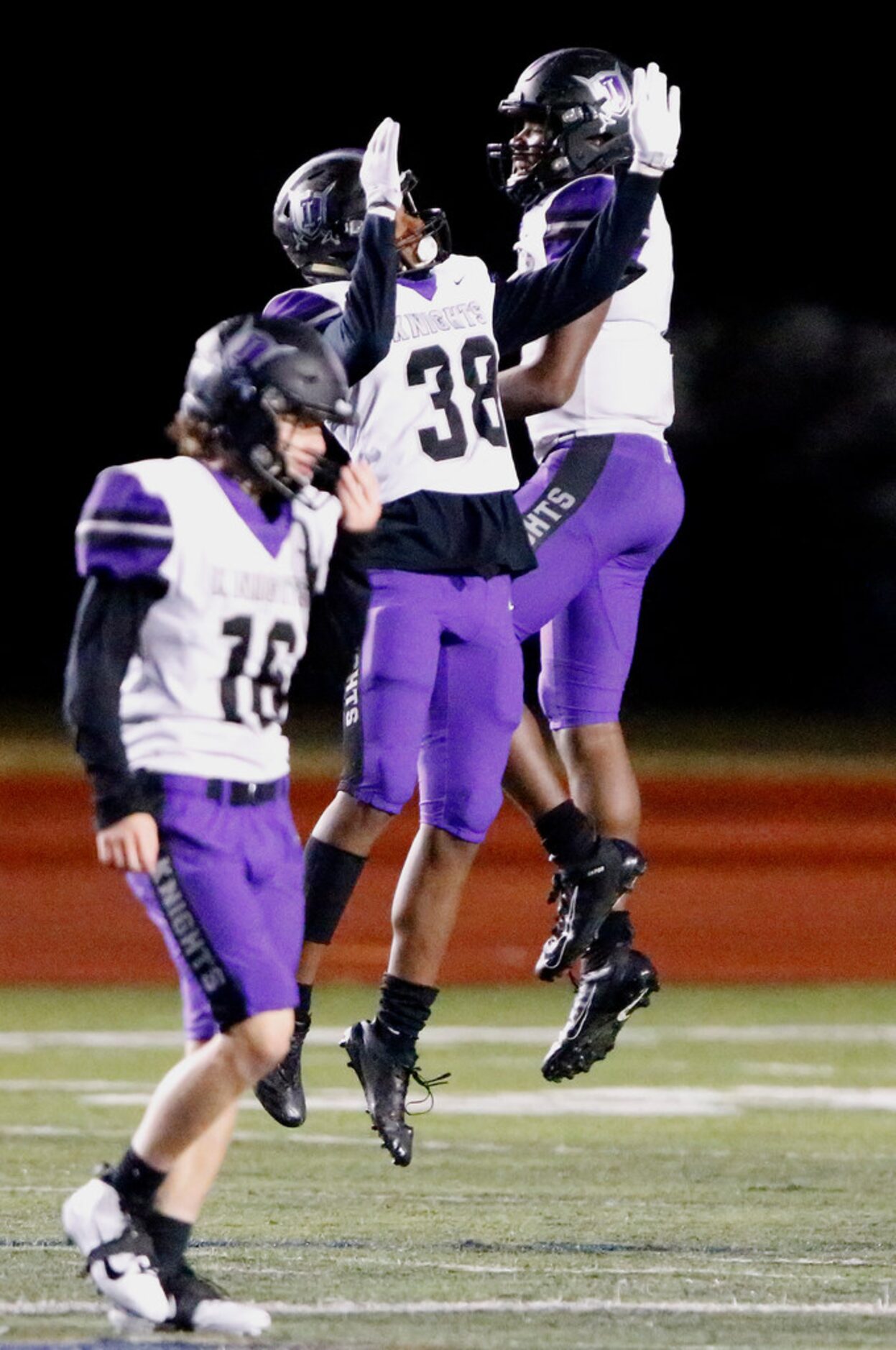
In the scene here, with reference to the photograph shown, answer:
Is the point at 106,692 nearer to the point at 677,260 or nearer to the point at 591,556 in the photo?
the point at 591,556

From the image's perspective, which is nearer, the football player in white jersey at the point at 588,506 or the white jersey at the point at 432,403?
the white jersey at the point at 432,403

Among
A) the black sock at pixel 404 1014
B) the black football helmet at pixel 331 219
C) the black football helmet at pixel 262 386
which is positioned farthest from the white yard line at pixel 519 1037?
the black football helmet at pixel 262 386

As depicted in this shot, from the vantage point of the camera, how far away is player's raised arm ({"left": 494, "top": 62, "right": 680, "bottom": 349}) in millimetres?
5281

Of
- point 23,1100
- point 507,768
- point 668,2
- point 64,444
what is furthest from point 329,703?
point 507,768

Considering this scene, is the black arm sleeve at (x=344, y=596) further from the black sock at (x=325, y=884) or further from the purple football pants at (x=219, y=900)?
the black sock at (x=325, y=884)

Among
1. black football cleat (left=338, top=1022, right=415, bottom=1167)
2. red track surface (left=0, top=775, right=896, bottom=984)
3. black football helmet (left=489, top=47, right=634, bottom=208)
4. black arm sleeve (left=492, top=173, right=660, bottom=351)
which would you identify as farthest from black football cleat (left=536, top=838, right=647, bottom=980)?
red track surface (left=0, top=775, right=896, bottom=984)

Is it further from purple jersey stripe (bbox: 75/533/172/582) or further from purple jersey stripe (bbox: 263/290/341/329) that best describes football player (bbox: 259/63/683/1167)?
purple jersey stripe (bbox: 75/533/172/582)

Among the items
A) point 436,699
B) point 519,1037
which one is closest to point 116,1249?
point 436,699

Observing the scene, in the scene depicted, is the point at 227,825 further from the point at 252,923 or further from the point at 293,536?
the point at 293,536

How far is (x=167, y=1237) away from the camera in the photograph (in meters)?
4.22

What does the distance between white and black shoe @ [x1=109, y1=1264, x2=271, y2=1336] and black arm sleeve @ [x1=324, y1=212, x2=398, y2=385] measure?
190 cm

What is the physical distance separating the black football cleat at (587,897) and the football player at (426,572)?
1.22 feet

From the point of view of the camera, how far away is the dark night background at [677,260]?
21.1 meters

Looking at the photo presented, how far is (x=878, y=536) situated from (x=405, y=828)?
6836 mm
